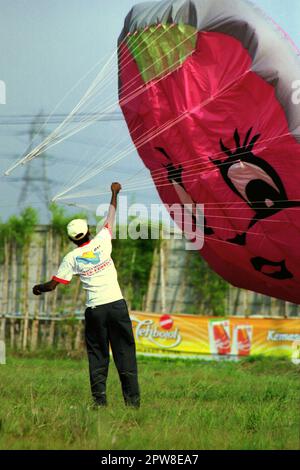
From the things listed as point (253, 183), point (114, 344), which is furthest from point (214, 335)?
point (114, 344)

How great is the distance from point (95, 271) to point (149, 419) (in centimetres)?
124

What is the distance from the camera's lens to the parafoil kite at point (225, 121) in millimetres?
6207

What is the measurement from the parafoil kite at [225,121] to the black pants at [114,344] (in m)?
1.88

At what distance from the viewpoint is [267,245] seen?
277 inches

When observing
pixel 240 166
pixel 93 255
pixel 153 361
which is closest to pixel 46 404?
pixel 93 255

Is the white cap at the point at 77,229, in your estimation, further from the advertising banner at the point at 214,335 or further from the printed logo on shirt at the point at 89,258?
the advertising banner at the point at 214,335

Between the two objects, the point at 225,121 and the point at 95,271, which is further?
the point at 225,121

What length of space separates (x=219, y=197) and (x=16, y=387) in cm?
239

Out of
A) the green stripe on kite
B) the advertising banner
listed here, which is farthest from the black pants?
the advertising banner

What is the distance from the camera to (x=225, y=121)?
21.8 ft

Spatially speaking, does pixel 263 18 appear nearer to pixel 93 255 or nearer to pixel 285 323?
pixel 93 255

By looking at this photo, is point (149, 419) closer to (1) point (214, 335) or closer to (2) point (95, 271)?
(2) point (95, 271)

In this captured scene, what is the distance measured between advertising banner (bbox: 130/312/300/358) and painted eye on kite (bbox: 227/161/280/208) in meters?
5.71

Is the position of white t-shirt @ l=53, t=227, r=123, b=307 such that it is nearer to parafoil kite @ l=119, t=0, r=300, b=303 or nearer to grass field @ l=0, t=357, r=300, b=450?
grass field @ l=0, t=357, r=300, b=450
